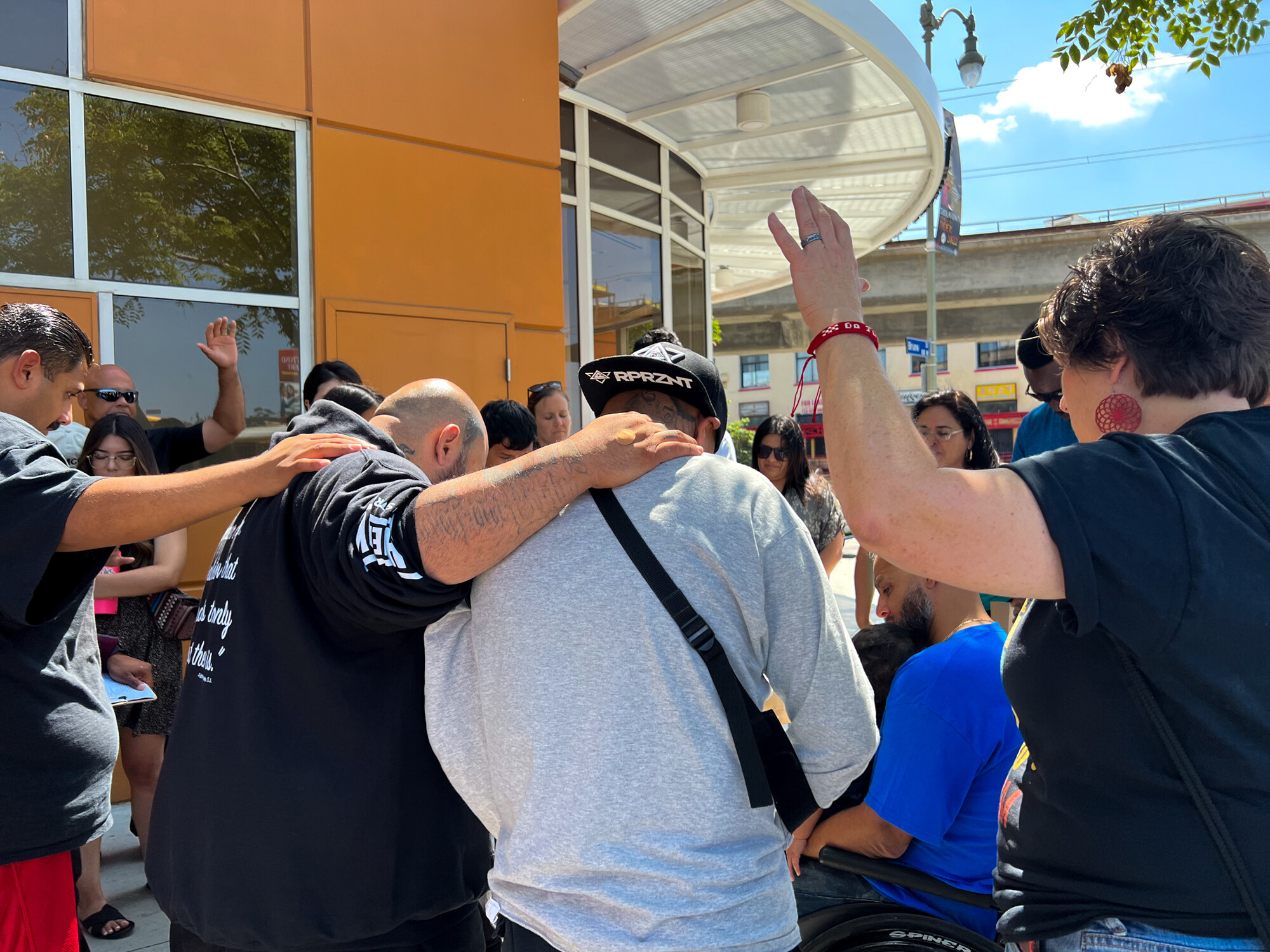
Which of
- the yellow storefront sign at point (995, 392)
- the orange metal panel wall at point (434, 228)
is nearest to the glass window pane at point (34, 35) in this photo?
the orange metal panel wall at point (434, 228)

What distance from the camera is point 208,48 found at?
494 centimetres

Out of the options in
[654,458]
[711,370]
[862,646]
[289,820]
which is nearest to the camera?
[654,458]

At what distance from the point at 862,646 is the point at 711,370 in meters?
1.37

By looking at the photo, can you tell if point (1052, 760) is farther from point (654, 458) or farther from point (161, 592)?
point (161, 592)

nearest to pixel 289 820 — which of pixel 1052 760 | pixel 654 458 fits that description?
pixel 654 458

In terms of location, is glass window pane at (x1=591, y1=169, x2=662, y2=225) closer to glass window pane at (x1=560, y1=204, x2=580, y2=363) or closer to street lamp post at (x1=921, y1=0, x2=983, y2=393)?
glass window pane at (x1=560, y1=204, x2=580, y2=363)

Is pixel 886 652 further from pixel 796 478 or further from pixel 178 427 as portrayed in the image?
pixel 178 427

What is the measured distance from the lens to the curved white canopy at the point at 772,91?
7254 mm

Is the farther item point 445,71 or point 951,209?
point 951,209

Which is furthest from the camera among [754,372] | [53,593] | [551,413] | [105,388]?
[754,372]

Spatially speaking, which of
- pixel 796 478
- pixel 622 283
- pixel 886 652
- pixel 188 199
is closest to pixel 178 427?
pixel 188 199

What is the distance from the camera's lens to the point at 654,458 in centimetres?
160

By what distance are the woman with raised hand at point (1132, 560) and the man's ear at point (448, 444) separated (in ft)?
3.46

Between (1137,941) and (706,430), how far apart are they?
3.76ft
